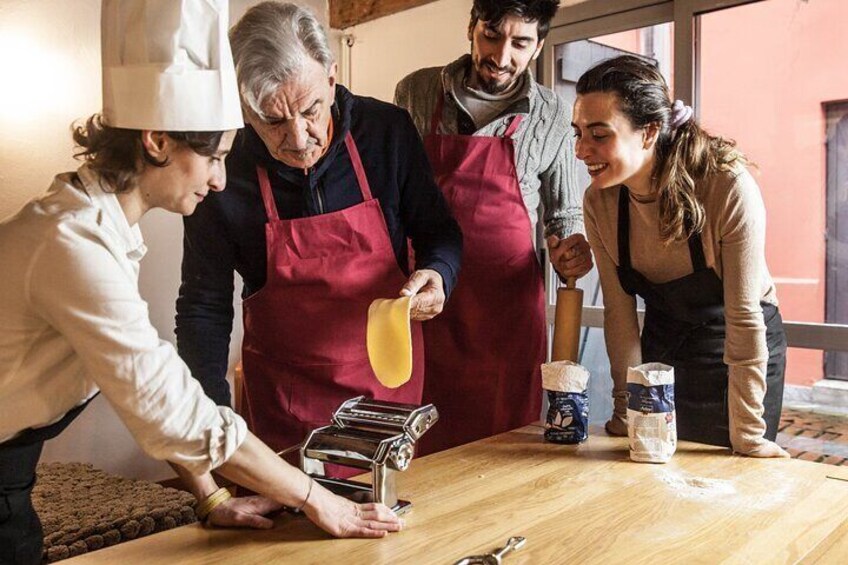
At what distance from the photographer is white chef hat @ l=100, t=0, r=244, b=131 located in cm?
117

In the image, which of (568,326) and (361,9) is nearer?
(568,326)

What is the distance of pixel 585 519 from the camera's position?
1.30m

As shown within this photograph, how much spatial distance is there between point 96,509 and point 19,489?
1.91 m

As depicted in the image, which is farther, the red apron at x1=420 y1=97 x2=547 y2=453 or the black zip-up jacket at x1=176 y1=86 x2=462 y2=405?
the red apron at x1=420 y1=97 x2=547 y2=453

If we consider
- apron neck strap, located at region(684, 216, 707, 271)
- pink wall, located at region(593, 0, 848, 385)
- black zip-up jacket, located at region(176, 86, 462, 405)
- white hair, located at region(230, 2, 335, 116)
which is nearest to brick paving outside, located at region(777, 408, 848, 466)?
pink wall, located at region(593, 0, 848, 385)

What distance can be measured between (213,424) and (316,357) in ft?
2.16

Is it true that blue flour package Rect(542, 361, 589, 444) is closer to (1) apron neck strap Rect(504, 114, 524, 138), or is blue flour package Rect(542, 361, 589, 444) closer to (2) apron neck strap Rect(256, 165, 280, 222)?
(2) apron neck strap Rect(256, 165, 280, 222)

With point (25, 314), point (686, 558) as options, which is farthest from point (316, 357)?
point (686, 558)

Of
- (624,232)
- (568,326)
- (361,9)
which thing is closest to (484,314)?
(568,326)

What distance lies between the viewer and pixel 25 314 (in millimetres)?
1096

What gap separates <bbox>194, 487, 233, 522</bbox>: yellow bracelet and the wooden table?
3cm

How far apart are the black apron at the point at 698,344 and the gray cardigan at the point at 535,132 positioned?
0.37 meters

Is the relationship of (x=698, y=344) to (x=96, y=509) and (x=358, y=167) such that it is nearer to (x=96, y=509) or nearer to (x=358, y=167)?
(x=358, y=167)

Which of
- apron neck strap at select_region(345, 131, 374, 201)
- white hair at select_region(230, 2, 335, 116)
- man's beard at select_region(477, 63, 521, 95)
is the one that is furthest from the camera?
man's beard at select_region(477, 63, 521, 95)
